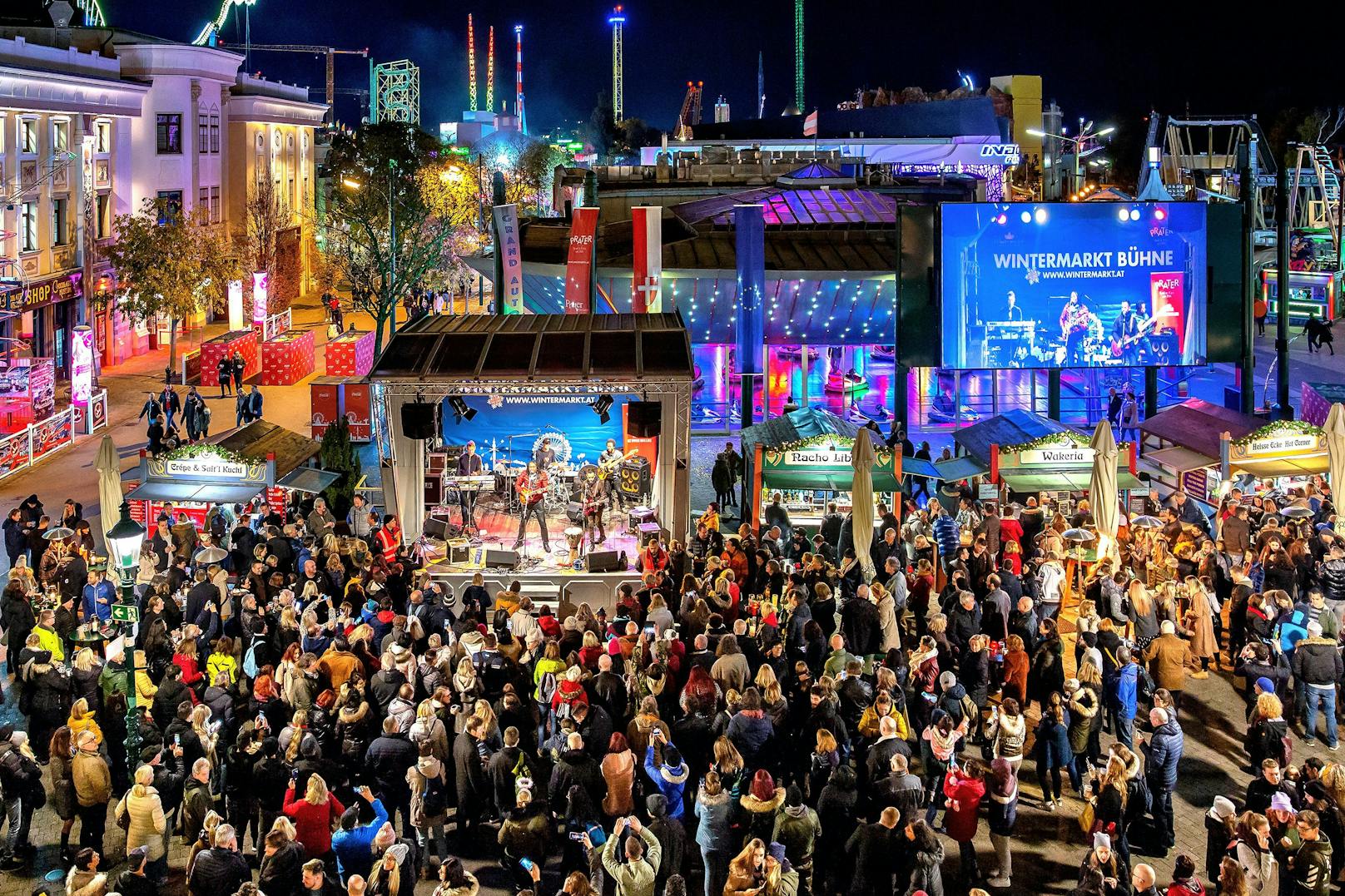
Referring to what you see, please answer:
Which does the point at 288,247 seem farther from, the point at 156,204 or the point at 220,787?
the point at 220,787

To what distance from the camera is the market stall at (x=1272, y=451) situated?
1989 cm

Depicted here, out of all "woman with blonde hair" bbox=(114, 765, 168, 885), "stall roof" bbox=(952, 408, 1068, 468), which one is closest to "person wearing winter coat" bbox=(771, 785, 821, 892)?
"woman with blonde hair" bbox=(114, 765, 168, 885)

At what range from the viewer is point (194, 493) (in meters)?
18.5

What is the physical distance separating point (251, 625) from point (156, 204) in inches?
1275

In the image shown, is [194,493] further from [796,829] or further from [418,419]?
[796,829]

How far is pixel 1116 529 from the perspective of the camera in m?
18.2

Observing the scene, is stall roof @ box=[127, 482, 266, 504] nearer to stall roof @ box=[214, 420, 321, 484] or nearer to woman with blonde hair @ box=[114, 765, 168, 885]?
stall roof @ box=[214, 420, 321, 484]

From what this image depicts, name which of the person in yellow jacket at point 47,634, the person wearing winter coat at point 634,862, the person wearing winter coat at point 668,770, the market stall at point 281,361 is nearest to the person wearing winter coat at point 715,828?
the person wearing winter coat at point 668,770

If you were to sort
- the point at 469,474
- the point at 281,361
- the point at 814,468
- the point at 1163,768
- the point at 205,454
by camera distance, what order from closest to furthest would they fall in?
the point at 1163,768, the point at 205,454, the point at 814,468, the point at 469,474, the point at 281,361

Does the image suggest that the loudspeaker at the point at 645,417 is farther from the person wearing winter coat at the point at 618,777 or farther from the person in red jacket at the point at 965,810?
the person in red jacket at the point at 965,810

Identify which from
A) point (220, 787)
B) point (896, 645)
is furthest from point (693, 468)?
point (220, 787)

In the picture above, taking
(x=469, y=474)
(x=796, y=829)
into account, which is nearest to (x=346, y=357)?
(x=469, y=474)

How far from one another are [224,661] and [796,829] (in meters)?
5.19

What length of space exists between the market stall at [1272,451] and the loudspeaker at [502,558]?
9.76 meters
